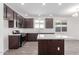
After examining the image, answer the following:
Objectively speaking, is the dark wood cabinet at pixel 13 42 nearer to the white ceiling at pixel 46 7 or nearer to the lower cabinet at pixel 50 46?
the white ceiling at pixel 46 7

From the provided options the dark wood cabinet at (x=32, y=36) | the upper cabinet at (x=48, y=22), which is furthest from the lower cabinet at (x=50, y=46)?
the upper cabinet at (x=48, y=22)

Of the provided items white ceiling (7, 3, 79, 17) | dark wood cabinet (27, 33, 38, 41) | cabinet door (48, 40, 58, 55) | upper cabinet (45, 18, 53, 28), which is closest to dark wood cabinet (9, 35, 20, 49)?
white ceiling (7, 3, 79, 17)

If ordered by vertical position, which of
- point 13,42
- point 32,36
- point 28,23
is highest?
point 28,23

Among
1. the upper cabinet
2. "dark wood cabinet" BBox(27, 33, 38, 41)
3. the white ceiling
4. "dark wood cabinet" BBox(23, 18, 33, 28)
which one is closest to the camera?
the white ceiling

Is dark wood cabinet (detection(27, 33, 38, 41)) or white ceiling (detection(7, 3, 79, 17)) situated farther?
dark wood cabinet (detection(27, 33, 38, 41))

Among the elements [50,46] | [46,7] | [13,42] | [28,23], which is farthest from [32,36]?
[50,46]

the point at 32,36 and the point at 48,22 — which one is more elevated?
the point at 48,22

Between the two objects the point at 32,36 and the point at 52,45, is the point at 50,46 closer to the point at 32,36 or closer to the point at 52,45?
the point at 52,45

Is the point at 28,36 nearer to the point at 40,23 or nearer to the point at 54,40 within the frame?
the point at 40,23

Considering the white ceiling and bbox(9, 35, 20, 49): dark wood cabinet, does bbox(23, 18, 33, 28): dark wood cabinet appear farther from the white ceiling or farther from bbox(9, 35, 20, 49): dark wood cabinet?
bbox(9, 35, 20, 49): dark wood cabinet

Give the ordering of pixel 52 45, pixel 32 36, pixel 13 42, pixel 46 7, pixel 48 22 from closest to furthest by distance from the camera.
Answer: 1. pixel 52 45
2. pixel 46 7
3. pixel 13 42
4. pixel 32 36
5. pixel 48 22
